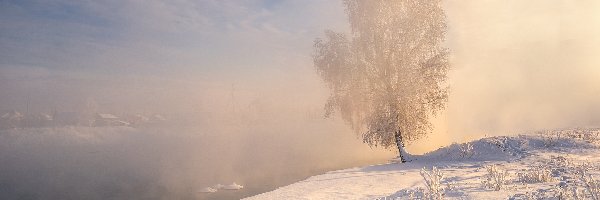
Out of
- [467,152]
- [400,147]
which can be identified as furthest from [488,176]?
[400,147]

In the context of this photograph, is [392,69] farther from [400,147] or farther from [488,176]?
[488,176]

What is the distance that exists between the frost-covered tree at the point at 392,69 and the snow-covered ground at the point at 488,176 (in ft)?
8.32

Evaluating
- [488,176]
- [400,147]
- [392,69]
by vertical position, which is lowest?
[488,176]

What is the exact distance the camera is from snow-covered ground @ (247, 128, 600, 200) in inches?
345

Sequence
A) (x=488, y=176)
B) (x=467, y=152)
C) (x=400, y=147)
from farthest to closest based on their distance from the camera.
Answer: (x=400, y=147) < (x=467, y=152) < (x=488, y=176)

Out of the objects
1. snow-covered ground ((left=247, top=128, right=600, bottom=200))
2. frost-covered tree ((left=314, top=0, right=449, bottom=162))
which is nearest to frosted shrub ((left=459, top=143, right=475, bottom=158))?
snow-covered ground ((left=247, top=128, right=600, bottom=200))

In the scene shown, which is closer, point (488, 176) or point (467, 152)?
point (488, 176)

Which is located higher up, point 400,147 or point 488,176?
point 400,147

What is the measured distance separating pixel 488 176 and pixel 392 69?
12228 millimetres

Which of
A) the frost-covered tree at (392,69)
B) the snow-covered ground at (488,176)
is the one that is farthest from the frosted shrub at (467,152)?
the frost-covered tree at (392,69)

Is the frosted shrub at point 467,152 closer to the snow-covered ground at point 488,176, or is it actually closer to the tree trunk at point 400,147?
the snow-covered ground at point 488,176

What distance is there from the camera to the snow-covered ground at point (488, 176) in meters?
8.76

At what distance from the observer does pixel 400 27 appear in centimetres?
2314

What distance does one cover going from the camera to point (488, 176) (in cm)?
1180
